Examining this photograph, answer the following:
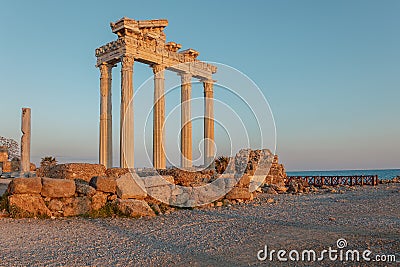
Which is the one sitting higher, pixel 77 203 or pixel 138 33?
pixel 138 33

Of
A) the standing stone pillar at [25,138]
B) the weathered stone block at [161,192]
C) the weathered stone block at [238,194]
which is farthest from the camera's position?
the standing stone pillar at [25,138]

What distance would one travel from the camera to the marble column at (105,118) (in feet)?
74.6

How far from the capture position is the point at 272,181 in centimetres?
2231

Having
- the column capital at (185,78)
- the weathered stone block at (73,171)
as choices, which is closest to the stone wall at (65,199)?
the weathered stone block at (73,171)

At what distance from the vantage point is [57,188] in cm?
988

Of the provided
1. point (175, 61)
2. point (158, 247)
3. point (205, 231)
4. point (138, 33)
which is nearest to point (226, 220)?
point (205, 231)

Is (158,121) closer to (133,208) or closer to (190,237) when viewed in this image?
(133,208)

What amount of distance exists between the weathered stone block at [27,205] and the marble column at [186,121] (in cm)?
1609

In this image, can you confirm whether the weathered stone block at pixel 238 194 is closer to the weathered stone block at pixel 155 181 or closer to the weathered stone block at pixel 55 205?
the weathered stone block at pixel 155 181

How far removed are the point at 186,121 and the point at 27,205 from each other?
17106 millimetres

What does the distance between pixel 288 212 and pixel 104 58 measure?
16.8m

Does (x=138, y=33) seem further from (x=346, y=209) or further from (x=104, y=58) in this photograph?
(x=346, y=209)

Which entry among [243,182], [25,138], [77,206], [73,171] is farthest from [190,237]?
[25,138]

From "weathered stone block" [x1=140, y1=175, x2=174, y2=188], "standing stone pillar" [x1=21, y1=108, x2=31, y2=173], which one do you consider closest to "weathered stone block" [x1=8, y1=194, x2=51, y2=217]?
"weathered stone block" [x1=140, y1=175, x2=174, y2=188]
